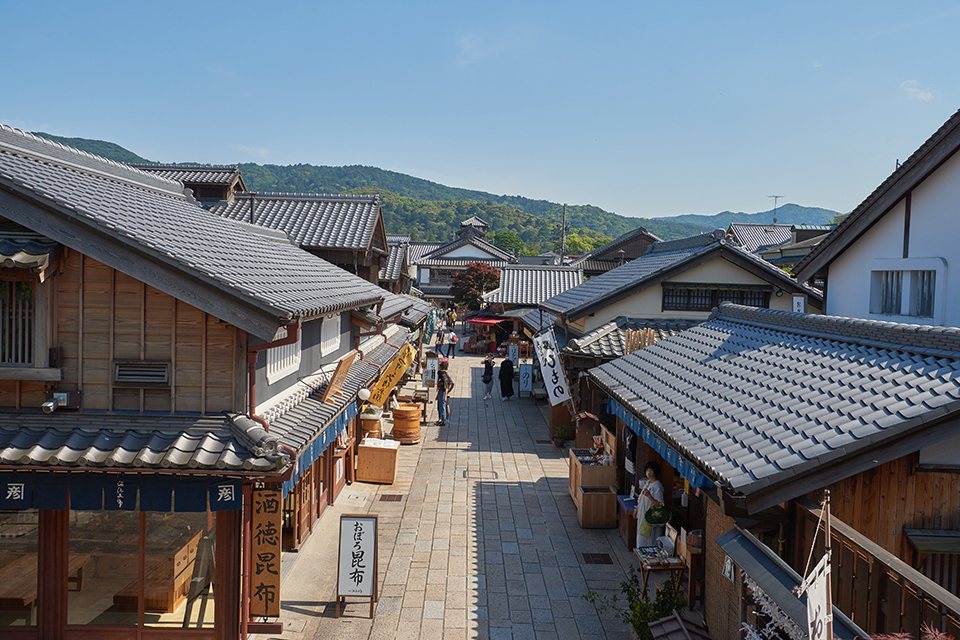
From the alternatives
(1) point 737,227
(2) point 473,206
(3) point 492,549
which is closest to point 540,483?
(3) point 492,549

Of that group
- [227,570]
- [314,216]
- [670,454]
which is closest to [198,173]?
[314,216]

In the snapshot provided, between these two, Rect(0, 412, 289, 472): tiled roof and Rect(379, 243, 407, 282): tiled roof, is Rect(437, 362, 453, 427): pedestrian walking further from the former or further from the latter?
Rect(0, 412, 289, 472): tiled roof

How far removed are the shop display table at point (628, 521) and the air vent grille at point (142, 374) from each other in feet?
28.6

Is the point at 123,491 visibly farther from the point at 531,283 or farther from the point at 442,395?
the point at 531,283

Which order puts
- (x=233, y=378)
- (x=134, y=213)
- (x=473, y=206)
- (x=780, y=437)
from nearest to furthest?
1. (x=780, y=437)
2. (x=233, y=378)
3. (x=134, y=213)
4. (x=473, y=206)

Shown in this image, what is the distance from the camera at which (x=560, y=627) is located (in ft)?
29.8

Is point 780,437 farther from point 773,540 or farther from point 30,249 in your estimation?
point 30,249

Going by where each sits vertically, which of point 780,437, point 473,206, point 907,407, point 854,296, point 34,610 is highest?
point 473,206

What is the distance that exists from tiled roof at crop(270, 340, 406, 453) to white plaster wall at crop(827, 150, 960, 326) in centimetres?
1142

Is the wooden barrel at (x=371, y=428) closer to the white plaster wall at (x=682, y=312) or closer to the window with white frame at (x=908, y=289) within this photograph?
the white plaster wall at (x=682, y=312)

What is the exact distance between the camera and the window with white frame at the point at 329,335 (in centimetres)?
1275

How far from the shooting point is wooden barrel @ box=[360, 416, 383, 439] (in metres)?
17.5

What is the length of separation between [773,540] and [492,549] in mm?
6434

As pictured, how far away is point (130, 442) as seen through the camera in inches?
279
